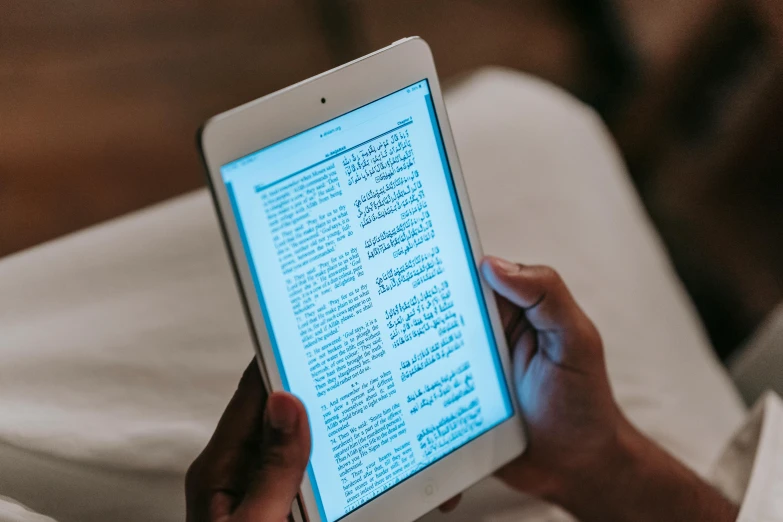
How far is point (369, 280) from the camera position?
0.51 meters

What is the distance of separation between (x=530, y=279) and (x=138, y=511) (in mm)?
384

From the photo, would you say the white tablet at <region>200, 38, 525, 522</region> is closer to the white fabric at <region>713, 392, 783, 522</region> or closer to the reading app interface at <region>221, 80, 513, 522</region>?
the reading app interface at <region>221, 80, 513, 522</region>

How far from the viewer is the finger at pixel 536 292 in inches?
22.7

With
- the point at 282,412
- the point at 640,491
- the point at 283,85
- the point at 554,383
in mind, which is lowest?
the point at 640,491

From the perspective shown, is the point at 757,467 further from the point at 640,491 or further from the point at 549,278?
the point at 549,278

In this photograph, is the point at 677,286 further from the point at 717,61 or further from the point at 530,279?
the point at 717,61

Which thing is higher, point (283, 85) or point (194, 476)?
point (283, 85)

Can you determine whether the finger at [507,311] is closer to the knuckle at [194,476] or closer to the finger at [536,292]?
the finger at [536,292]

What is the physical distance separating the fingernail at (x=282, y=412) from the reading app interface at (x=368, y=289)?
0.03 meters

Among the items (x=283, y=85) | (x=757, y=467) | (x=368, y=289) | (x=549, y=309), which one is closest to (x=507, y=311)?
(x=549, y=309)

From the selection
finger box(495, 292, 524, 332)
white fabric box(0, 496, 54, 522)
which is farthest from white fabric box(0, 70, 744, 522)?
→ finger box(495, 292, 524, 332)

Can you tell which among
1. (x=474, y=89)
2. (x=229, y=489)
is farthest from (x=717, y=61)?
(x=229, y=489)

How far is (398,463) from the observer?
0.54 metres

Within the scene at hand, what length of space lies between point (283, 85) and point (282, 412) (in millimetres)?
831
